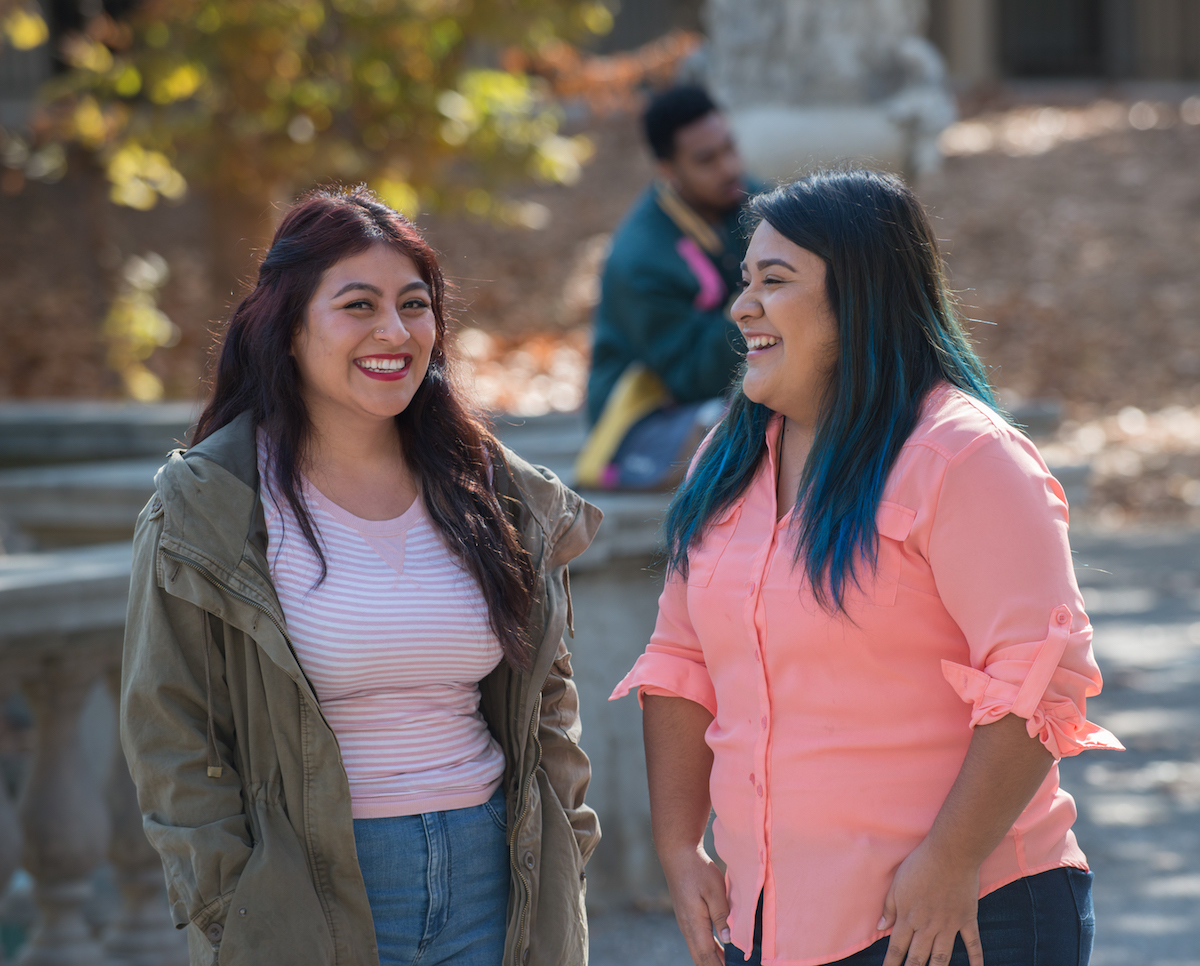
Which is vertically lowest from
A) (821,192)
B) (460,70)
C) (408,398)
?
(408,398)

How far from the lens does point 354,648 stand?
2.21 m

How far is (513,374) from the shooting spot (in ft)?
40.2

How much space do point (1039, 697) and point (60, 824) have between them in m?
2.83

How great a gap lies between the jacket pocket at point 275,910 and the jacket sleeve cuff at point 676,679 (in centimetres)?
59

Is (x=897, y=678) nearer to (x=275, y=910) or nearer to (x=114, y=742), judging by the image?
(x=275, y=910)

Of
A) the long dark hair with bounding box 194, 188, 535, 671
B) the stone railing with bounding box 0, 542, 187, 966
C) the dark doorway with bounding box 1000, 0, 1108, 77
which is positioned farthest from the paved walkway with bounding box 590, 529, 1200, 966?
the dark doorway with bounding box 1000, 0, 1108, 77

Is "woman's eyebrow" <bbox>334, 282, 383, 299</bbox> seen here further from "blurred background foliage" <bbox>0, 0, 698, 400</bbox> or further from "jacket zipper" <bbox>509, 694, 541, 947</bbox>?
"blurred background foliage" <bbox>0, 0, 698, 400</bbox>

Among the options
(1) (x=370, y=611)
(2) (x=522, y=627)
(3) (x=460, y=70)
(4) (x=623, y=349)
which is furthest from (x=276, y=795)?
(3) (x=460, y=70)

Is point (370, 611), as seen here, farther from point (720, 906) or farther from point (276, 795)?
point (720, 906)

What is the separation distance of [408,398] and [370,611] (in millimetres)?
387

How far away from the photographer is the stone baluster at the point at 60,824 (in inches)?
144

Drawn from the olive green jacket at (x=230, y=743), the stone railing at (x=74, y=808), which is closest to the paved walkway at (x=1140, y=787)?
the stone railing at (x=74, y=808)

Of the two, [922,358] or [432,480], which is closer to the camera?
[922,358]

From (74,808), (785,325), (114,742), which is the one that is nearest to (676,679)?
(785,325)
